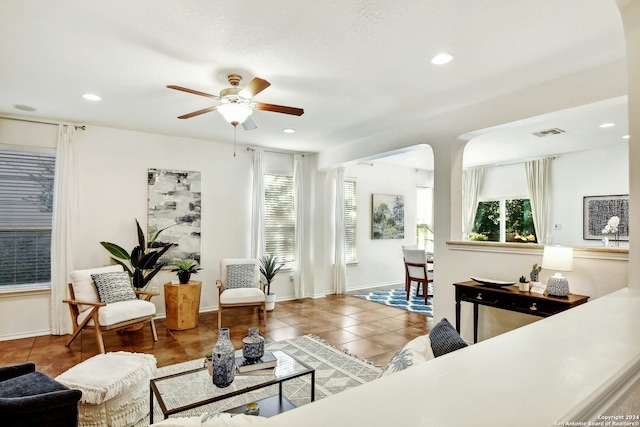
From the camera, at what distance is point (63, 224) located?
4.35 meters

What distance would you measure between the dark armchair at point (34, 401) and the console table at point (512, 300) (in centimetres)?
326

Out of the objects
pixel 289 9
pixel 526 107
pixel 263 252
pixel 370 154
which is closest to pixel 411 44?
pixel 289 9

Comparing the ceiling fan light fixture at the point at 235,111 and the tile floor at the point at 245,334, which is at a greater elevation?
the ceiling fan light fixture at the point at 235,111

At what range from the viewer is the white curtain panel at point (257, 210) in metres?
5.82

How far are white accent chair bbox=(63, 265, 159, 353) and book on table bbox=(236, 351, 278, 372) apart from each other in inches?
76.1

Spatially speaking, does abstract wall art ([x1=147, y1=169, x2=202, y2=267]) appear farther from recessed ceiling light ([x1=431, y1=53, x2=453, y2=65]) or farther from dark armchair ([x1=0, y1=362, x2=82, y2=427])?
recessed ceiling light ([x1=431, y1=53, x2=453, y2=65])

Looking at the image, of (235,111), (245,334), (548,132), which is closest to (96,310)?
(245,334)

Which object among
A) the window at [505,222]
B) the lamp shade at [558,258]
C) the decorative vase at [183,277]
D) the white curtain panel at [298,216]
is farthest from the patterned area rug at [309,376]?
the window at [505,222]

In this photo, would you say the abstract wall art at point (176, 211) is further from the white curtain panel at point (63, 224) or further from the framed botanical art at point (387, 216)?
the framed botanical art at point (387, 216)

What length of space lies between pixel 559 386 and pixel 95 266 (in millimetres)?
5260

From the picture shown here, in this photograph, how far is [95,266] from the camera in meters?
4.62

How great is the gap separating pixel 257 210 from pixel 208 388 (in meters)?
3.88

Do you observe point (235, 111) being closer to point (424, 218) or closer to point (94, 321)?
point (94, 321)

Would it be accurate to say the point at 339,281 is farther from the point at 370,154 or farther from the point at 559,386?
the point at 559,386
